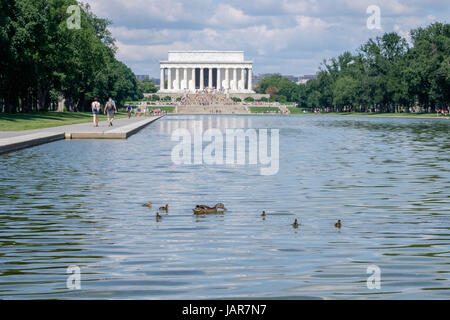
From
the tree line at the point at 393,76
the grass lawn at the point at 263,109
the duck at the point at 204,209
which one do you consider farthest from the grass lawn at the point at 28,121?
the grass lawn at the point at 263,109

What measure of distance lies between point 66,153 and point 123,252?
21.5 meters

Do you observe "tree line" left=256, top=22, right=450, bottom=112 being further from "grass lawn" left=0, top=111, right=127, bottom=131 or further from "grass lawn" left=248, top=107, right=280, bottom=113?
"grass lawn" left=0, top=111, right=127, bottom=131

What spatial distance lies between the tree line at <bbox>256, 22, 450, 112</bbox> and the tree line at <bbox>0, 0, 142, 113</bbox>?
47.4 meters

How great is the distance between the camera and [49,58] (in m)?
86.6

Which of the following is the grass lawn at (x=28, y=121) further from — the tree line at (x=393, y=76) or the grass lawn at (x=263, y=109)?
the grass lawn at (x=263, y=109)

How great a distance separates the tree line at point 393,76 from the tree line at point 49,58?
155ft

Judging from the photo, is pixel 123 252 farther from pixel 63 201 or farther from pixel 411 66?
pixel 411 66

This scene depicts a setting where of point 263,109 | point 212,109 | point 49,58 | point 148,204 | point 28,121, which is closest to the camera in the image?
point 148,204

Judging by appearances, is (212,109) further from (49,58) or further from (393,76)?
(49,58)

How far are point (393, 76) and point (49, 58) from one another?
6746 cm

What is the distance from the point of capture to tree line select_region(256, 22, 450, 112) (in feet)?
375

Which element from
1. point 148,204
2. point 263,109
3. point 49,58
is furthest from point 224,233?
point 263,109

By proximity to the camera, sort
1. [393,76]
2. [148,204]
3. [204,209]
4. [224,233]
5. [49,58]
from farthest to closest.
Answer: [393,76] → [49,58] → [148,204] → [204,209] → [224,233]
